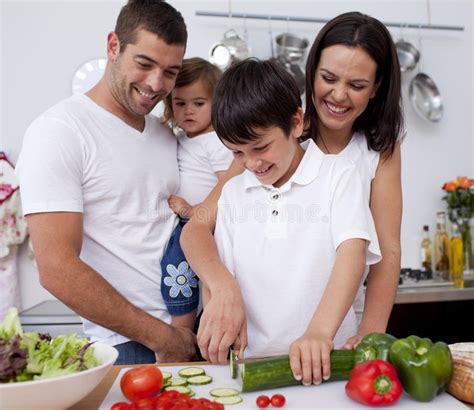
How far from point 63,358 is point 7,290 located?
1.74m

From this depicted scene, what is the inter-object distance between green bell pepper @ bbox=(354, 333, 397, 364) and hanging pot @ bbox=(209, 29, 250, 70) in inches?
71.0

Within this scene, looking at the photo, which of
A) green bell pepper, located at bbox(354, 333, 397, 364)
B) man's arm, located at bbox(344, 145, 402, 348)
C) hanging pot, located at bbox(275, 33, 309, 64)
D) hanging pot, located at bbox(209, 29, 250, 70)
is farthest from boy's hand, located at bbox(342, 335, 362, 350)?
hanging pot, located at bbox(275, 33, 309, 64)

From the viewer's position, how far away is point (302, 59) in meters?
2.65

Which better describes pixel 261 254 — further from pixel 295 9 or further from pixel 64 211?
pixel 295 9

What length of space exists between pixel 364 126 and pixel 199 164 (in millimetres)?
502

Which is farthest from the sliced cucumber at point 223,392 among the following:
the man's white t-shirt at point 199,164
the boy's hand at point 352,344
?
the man's white t-shirt at point 199,164

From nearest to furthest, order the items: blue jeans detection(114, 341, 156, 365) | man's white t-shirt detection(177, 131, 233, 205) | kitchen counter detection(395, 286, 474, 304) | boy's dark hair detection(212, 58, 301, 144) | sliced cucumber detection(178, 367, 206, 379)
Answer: sliced cucumber detection(178, 367, 206, 379)
boy's dark hair detection(212, 58, 301, 144)
blue jeans detection(114, 341, 156, 365)
man's white t-shirt detection(177, 131, 233, 205)
kitchen counter detection(395, 286, 474, 304)

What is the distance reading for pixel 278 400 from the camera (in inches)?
32.1

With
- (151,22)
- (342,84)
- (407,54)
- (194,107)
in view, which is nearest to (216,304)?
(342,84)

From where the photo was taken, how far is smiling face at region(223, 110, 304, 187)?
1.09m

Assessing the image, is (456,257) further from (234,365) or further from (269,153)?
(234,365)

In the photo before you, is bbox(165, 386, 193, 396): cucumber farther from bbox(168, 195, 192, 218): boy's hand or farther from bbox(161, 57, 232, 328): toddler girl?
bbox(168, 195, 192, 218): boy's hand

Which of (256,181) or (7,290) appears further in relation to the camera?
(7,290)

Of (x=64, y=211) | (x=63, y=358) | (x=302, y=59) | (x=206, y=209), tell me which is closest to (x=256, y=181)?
(x=206, y=209)
